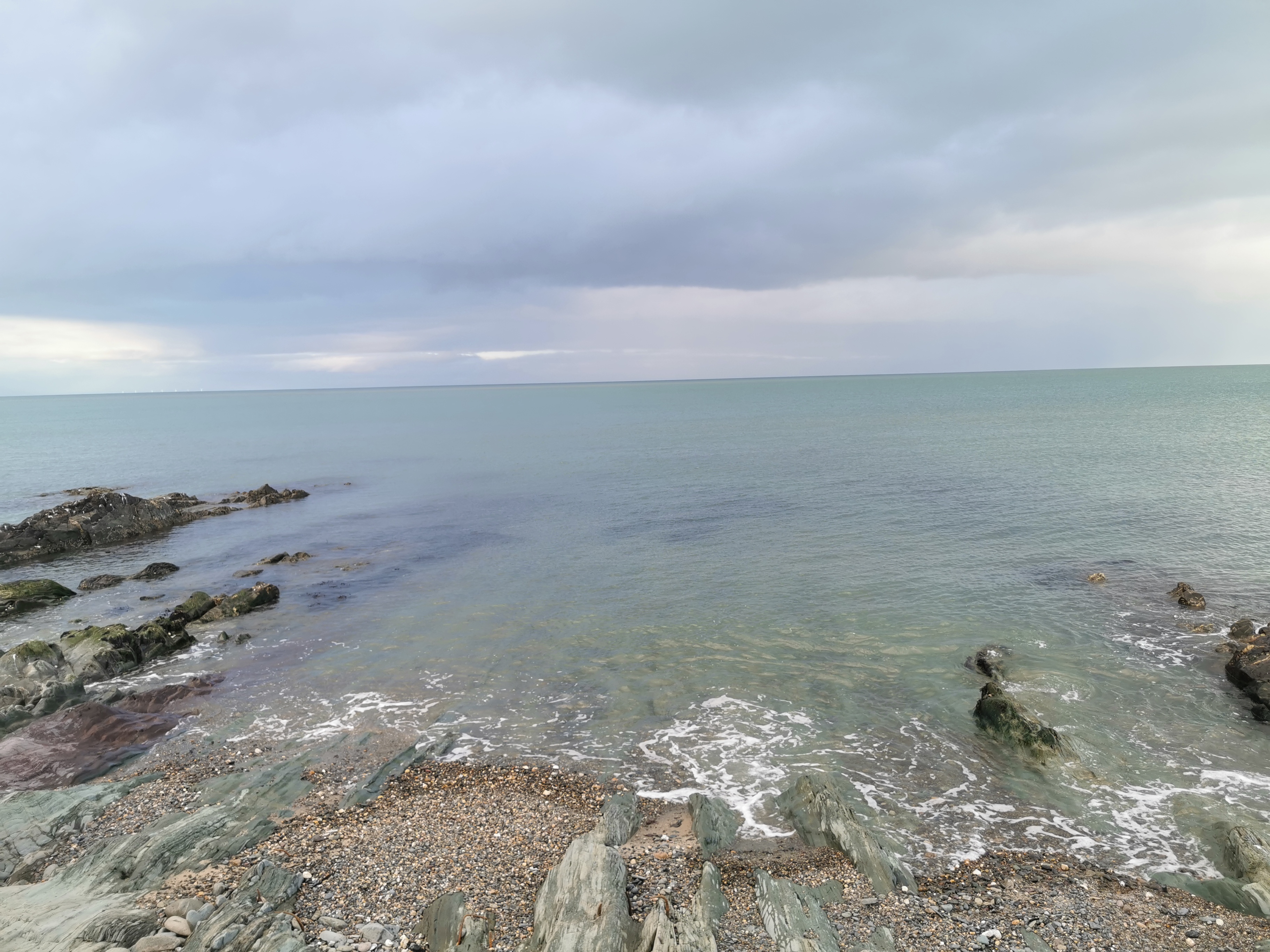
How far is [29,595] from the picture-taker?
33.7 meters

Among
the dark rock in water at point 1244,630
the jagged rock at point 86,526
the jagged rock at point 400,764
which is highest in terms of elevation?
the jagged rock at point 86,526

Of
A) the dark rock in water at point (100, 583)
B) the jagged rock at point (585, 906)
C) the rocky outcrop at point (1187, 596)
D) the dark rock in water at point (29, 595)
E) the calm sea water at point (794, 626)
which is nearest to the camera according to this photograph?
the jagged rock at point (585, 906)

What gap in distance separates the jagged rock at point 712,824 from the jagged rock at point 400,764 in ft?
25.8

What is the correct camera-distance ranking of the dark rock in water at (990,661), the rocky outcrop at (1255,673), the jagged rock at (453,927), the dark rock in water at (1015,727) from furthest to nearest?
the dark rock in water at (990,661), the rocky outcrop at (1255,673), the dark rock in water at (1015,727), the jagged rock at (453,927)

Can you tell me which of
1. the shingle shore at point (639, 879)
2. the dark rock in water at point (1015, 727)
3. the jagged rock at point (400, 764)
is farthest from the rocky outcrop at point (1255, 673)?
the jagged rock at point (400, 764)

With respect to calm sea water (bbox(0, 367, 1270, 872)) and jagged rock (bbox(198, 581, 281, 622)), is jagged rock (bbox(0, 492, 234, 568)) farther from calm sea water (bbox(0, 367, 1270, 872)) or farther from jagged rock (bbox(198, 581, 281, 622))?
jagged rock (bbox(198, 581, 281, 622))

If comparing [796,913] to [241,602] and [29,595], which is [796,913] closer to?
[241,602]

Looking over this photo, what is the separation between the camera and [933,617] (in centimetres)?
2830

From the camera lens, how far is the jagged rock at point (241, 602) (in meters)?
31.3

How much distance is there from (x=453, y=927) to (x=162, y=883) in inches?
249

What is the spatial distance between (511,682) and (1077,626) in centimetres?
2331

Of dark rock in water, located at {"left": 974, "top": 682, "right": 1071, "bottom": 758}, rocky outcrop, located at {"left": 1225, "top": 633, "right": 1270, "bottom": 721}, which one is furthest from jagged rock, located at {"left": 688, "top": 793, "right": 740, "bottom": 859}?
rocky outcrop, located at {"left": 1225, "top": 633, "right": 1270, "bottom": 721}

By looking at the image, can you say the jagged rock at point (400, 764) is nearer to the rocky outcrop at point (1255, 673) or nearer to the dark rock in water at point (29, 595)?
the rocky outcrop at point (1255, 673)

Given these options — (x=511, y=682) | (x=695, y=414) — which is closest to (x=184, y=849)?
(x=511, y=682)
